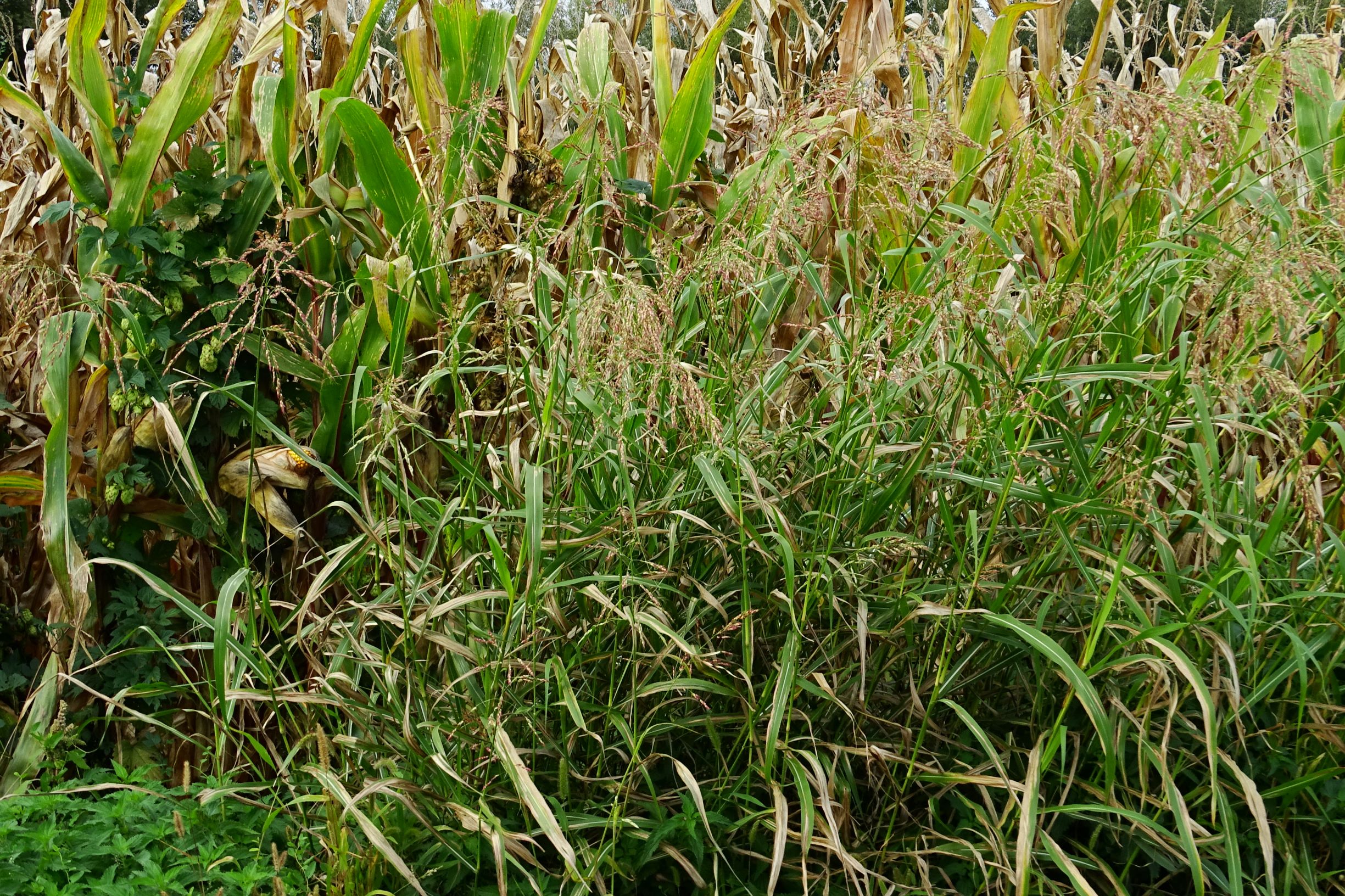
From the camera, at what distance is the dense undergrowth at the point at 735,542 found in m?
1.41

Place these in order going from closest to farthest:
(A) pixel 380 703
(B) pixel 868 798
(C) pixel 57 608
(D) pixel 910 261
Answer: (B) pixel 868 798, (A) pixel 380 703, (C) pixel 57 608, (D) pixel 910 261

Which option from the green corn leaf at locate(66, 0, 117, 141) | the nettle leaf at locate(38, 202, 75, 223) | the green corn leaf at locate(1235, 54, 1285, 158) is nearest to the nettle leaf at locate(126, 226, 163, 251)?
the nettle leaf at locate(38, 202, 75, 223)

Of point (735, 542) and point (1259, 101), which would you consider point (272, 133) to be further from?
point (1259, 101)

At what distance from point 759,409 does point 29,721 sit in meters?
1.33

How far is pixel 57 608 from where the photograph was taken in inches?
82.6

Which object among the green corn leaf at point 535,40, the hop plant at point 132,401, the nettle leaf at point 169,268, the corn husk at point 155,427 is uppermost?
the green corn leaf at point 535,40

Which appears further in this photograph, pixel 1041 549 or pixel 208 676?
pixel 208 676

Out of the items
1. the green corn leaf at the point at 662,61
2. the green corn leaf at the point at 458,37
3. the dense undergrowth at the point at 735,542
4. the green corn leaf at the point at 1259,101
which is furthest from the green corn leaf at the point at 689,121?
the green corn leaf at the point at 1259,101

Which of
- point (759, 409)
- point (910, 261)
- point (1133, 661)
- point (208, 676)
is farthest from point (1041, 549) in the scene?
point (208, 676)

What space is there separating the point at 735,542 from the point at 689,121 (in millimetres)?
1214

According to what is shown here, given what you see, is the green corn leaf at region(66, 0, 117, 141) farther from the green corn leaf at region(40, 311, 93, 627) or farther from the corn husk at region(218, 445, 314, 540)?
the corn husk at region(218, 445, 314, 540)

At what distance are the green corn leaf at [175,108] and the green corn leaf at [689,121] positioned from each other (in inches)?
35.1

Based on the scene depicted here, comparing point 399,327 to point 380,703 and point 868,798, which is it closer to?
point 380,703

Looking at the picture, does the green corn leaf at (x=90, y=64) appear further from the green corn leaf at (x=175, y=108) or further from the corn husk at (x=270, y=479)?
the corn husk at (x=270, y=479)
